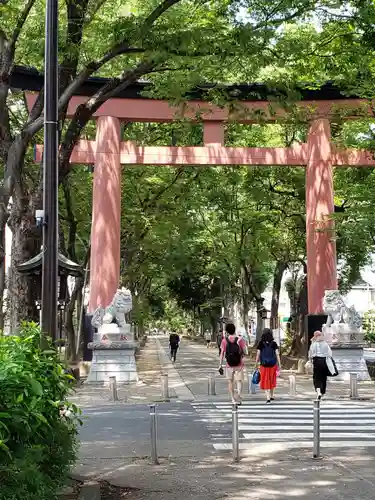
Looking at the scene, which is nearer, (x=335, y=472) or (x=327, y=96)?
(x=335, y=472)

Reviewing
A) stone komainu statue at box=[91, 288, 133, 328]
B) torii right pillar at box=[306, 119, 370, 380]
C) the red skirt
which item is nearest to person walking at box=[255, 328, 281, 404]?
the red skirt

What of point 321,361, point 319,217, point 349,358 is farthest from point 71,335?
point 321,361

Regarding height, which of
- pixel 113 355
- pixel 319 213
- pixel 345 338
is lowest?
pixel 113 355

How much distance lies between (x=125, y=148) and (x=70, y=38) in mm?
13513

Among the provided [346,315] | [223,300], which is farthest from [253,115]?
[223,300]

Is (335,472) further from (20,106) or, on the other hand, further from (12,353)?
(20,106)

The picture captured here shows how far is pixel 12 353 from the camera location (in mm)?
5645

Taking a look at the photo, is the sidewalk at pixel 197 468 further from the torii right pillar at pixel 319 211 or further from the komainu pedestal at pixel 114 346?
the torii right pillar at pixel 319 211

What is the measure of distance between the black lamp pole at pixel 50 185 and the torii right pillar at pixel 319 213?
57.1 feet

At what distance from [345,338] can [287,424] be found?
10948mm

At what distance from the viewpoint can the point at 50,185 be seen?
345 inches

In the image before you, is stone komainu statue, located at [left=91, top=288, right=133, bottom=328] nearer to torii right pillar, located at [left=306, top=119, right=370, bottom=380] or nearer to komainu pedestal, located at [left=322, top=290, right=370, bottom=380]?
torii right pillar, located at [left=306, top=119, right=370, bottom=380]

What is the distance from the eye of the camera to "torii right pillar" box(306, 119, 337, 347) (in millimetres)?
25312

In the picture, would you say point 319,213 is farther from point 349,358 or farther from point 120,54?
point 120,54
